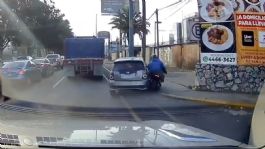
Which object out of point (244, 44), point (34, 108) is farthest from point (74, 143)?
point (244, 44)

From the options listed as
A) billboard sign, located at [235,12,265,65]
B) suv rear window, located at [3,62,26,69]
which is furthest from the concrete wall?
billboard sign, located at [235,12,265,65]

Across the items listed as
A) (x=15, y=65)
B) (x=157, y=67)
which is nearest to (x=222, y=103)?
(x=157, y=67)

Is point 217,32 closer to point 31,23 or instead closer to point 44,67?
point 44,67

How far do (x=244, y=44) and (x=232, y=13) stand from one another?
126cm

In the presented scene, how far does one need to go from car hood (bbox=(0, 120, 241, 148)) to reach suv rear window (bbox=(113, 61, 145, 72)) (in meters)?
18.2

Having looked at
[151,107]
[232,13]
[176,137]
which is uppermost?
[232,13]

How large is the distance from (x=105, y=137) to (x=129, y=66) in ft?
62.7

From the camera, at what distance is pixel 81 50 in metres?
35.6

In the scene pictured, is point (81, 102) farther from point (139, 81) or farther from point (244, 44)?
point (244, 44)

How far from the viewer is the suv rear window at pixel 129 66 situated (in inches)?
900

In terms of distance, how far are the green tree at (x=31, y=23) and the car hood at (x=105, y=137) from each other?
50467mm

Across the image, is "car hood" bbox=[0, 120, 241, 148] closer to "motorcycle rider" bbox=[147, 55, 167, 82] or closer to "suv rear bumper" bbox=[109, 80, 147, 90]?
"suv rear bumper" bbox=[109, 80, 147, 90]

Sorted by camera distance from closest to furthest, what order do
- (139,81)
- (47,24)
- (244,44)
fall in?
(244,44) < (139,81) < (47,24)

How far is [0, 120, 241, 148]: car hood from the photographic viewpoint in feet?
12.2
